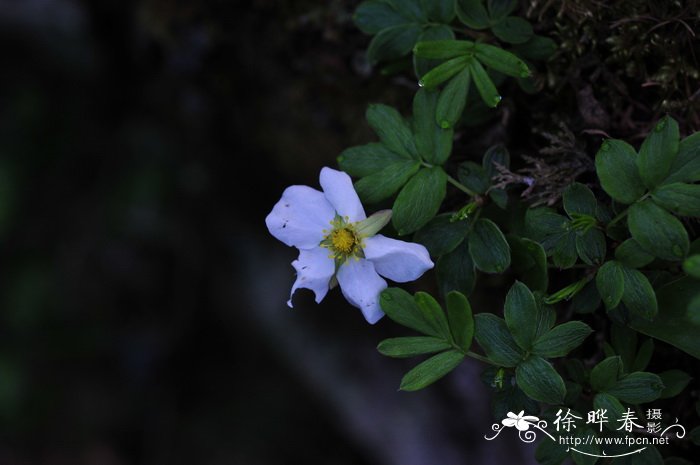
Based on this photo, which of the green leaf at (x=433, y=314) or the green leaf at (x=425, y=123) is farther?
the green leaf at (x=425, y=123)

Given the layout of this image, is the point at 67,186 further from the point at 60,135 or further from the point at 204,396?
the point at 204,396

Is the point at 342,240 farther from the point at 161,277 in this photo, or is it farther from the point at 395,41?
the point at 161,277

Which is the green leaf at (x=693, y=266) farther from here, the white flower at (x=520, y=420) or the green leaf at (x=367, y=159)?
A: the green leaf at (x=367, y=159)

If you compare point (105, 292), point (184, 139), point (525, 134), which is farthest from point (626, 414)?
point (105, 292)

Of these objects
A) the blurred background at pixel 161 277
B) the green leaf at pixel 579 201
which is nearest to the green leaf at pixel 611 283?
the green leaf at pixel 579 201

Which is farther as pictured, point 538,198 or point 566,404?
point 538,198

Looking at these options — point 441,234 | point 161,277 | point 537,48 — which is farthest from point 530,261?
point 161,277

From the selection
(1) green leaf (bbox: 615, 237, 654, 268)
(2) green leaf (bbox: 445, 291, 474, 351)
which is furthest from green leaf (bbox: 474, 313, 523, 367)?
(1) green leaf (bbox: 615, 237, 654, 268)
